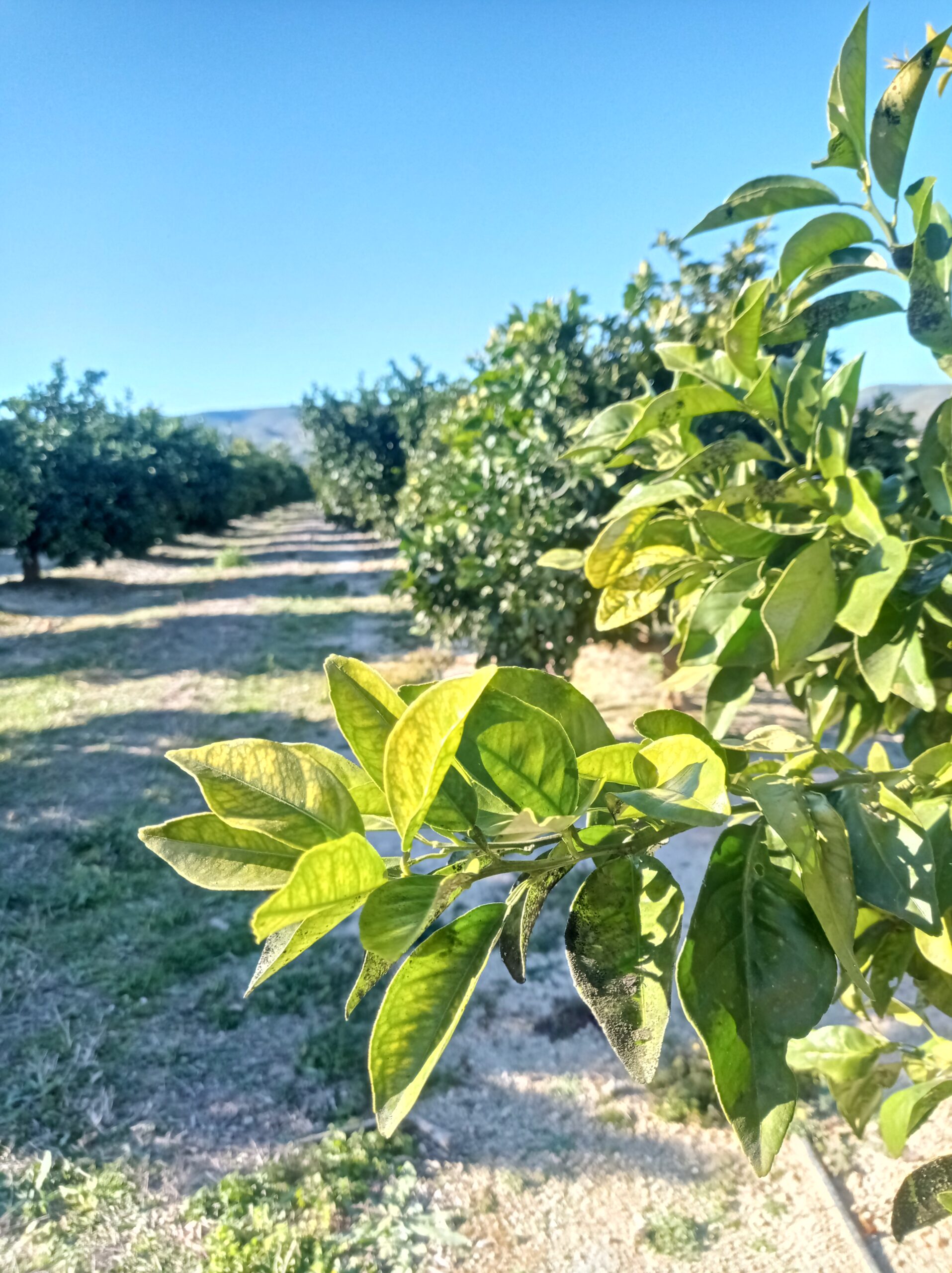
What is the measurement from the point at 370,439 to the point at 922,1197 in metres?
19.1

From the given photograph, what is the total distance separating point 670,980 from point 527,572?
395 cm

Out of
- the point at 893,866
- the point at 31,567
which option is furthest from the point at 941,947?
the point at 31,567

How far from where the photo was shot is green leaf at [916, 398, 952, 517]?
0.69m

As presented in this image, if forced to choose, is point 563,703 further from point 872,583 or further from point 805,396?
point 805,396

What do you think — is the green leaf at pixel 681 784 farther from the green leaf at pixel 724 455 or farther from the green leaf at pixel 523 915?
the green leaf at pixel 724 455

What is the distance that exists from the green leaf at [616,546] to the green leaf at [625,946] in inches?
17.6

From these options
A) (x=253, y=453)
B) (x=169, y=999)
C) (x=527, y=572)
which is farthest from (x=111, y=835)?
(x=253, y=453)

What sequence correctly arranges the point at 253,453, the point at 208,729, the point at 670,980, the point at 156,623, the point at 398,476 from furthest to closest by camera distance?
the point at 253,453, the point at 398,476, the point at 156,623, the point at 208,729, the point at 670,980

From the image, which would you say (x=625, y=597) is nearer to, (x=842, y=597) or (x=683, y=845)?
(x=842, y=597)

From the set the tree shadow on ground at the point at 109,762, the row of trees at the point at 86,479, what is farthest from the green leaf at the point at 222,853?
the row of trees at the point at 86,479

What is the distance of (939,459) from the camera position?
2.38ft

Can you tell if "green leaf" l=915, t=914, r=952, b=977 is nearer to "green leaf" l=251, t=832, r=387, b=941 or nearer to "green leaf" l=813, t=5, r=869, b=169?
"green leaf" l=251, t=832, r=387, b=941

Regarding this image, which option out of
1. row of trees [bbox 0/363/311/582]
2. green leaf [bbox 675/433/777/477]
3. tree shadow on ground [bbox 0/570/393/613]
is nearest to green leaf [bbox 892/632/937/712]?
green leaf [bbox 675/433/777/477]

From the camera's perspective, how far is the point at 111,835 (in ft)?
14.2
